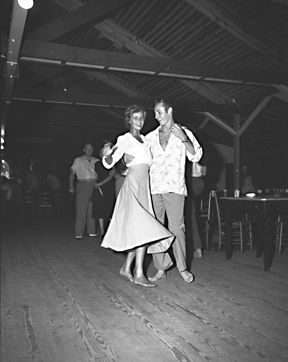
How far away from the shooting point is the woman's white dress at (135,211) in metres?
3.33

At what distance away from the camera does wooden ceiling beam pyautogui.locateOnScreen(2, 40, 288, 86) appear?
686 centimetres

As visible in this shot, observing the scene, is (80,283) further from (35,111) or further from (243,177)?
(35,111)

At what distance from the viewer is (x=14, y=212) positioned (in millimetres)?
12945

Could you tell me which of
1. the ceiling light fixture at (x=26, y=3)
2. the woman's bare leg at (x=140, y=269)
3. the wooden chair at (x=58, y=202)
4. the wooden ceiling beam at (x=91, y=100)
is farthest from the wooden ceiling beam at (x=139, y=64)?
the wooden chair at (x=58, y=202)

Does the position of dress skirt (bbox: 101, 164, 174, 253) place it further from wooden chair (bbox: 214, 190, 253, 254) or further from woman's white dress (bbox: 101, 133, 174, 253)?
wooden chair (bbox: 214, 190, 253, 254)

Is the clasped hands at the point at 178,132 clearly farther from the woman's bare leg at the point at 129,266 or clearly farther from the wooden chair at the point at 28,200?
the wooden chair at the point at 28,200

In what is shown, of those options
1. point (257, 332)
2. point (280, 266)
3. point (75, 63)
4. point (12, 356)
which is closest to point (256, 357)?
point (257, 332)

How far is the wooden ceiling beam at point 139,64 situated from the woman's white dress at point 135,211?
4002mm

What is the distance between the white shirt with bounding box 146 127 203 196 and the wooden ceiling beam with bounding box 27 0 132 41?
4.15 metres

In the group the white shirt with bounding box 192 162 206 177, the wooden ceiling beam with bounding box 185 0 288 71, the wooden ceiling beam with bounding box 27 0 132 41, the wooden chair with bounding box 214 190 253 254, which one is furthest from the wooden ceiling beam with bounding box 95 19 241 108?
the white shirt with bounding box 192 162 206 177

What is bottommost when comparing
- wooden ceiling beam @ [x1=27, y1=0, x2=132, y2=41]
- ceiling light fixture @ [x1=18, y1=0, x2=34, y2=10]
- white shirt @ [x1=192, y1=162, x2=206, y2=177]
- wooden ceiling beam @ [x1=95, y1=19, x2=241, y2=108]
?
white shirt @ [x1=192, y1=162, x2=206, y2=177]

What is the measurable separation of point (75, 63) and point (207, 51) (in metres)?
2.94

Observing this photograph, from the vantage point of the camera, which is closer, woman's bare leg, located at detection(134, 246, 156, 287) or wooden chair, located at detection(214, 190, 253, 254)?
woman's bare leg, located at detection(134, 246, 156, 287)

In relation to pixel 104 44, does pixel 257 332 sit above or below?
below
